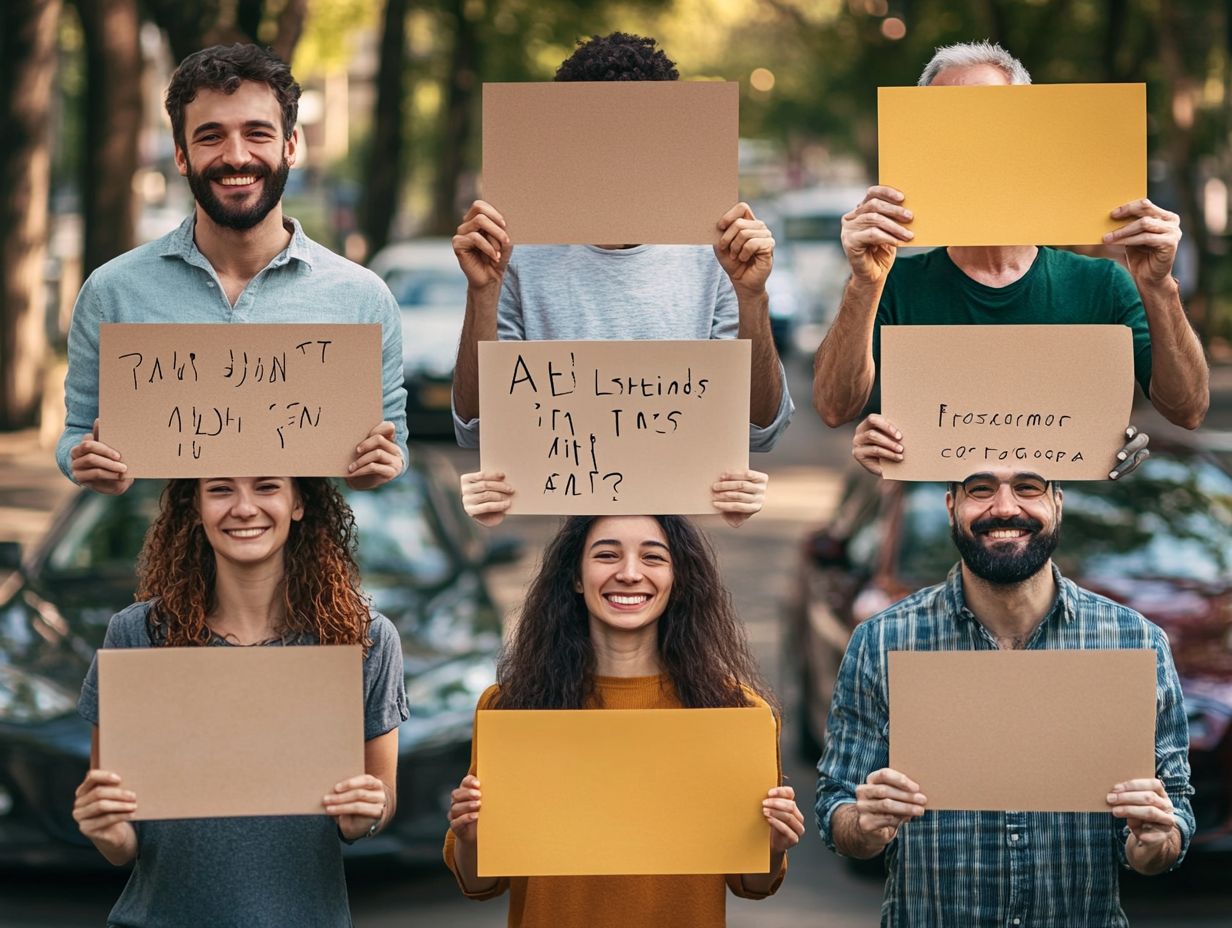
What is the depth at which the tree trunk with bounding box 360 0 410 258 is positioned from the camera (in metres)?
23.8

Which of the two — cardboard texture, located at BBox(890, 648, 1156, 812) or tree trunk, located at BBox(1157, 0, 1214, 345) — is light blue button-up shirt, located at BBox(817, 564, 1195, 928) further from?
tree trunk, located at BBox(1157, 0, 1214, 345)

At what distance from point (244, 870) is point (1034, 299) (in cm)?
184

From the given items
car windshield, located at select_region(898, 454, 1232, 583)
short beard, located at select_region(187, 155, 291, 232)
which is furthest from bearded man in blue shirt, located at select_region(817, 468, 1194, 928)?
car windshield, located at select_region(898, 454, 1232, 583)

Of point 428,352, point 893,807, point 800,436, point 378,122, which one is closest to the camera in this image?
point 893,807

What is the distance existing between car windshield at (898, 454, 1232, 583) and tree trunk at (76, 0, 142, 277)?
8.00 metres

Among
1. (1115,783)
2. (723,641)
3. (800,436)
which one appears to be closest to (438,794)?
(723,641)

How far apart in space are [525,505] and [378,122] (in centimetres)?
2088

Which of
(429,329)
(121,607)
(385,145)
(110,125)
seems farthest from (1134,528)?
(385,145)

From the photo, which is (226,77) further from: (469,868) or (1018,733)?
(1018,733)

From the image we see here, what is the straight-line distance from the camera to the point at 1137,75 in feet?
89.1

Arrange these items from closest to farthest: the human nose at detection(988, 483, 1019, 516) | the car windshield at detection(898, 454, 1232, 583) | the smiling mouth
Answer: the human nose at detection(988, 483, 1019, 516) < the smiling mouth < the car windshield at detection(898, 454, 1232, 583)

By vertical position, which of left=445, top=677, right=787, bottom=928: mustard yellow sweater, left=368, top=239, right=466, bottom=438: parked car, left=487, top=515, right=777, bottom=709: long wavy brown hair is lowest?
left=445, top=677, right=787, bottom=928: mustard yellow sweater

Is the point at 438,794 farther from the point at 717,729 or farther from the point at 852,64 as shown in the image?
the point at 852,64

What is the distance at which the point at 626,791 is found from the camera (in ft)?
13.4
